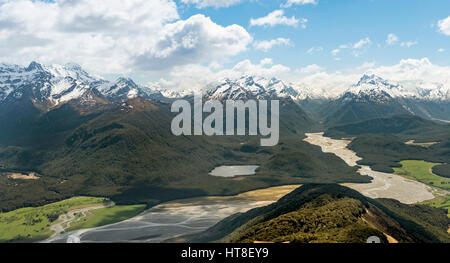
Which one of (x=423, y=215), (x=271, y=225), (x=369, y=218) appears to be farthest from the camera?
(x=423, y=215)
